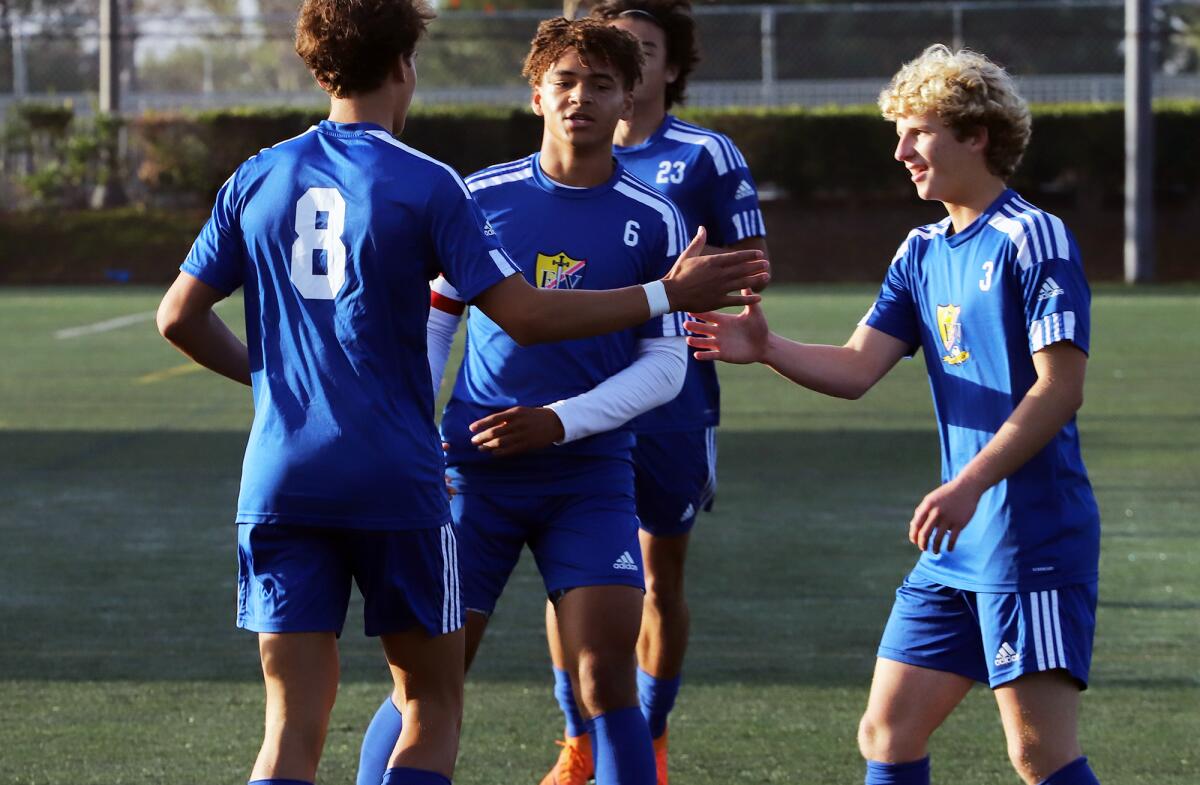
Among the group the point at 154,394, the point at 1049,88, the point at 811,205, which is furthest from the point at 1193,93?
the point at 154,394

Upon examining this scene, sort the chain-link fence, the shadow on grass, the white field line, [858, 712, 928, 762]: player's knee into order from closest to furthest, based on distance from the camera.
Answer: [858, 712, 928, 762]: player's knee, the shadow on grass, the white field line, the chain-link fence

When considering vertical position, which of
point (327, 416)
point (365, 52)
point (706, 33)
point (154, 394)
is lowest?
point (154, 394)

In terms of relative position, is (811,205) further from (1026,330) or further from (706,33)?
(1026,330)

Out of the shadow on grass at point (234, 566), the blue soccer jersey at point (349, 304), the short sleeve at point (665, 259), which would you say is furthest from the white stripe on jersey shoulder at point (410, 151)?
the shadow on grass at point (234, 566)

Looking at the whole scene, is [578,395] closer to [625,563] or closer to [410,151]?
[625,563]

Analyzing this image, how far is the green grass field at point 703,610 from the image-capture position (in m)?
5.09

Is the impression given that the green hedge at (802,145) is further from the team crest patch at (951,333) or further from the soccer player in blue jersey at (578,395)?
the team crest patch at (951,333)

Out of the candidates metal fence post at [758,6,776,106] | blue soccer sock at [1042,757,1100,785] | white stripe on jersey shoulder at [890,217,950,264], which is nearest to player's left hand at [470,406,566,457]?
white stripe on jersey shoulder at [890,217,950,264]

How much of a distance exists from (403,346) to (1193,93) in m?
30.9

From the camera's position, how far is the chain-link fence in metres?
31.8

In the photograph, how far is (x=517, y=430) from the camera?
4090 mm

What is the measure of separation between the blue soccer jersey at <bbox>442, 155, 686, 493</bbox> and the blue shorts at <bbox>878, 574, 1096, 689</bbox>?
0.87 metres

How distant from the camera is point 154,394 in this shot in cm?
1376

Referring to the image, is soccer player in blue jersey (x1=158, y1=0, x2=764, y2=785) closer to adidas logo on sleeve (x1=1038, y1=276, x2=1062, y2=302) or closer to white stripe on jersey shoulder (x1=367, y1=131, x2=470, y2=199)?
white stripe on jersey shoulder (x1=367, y1=131, x2=470, y2=199)
